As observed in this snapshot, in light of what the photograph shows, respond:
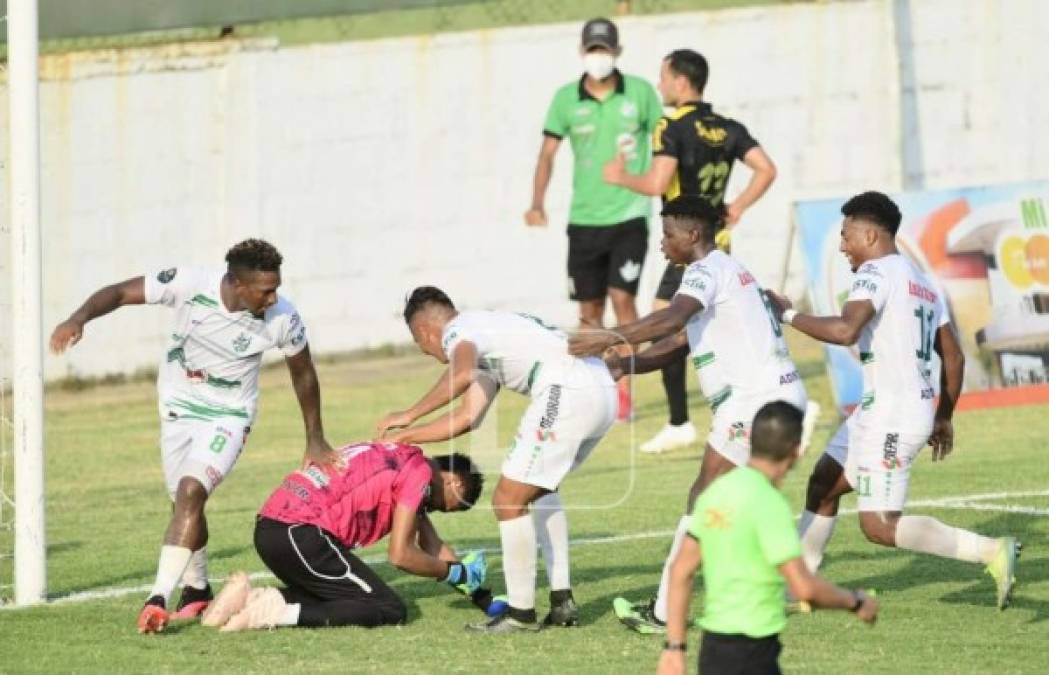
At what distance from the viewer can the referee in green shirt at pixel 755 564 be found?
773cm

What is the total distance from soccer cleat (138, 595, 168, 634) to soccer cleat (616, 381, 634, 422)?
24.6 ft

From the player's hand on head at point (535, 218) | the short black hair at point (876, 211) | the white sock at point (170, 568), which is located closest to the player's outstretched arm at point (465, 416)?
the white sock at point (170, 568)

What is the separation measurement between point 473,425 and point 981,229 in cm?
887

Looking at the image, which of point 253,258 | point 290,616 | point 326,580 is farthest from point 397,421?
point 253,258

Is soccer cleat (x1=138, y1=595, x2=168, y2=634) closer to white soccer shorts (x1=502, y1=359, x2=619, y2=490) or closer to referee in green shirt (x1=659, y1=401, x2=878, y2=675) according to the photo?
white soccer shorts (x1=502, y1=359, x2=619, y2=490)

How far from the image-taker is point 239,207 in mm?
22766

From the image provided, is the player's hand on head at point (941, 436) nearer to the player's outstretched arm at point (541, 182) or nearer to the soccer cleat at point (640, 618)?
the soccer cleat at point (640, 618)

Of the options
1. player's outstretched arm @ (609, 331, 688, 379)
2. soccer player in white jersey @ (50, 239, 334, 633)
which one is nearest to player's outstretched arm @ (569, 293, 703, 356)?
player's outstretched arm @ (609, 331, 688, 379)

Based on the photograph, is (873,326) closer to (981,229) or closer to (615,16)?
(981,229)

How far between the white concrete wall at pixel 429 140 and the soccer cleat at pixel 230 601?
37.3ft

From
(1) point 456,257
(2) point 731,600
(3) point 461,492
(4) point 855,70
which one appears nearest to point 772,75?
(4) point 855,70

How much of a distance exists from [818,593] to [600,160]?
11.2 meters

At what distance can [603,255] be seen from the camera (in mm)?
18609

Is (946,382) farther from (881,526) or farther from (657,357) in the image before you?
(657,357)
